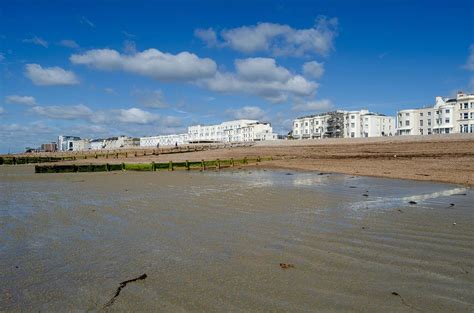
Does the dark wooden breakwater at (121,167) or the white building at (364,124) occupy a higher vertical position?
the white building at (364,124)

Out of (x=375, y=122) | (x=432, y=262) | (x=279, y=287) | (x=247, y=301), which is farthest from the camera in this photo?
(x=375, y=122)

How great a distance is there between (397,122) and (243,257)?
3727 inches

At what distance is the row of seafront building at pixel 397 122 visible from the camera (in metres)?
72.9

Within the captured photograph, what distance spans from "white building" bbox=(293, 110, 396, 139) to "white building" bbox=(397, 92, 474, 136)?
1262 cm

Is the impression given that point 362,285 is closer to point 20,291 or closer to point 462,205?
point 20,291

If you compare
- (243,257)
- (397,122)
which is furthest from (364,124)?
(243,257)

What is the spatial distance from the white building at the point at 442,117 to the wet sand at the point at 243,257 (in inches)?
2886

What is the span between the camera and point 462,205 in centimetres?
955

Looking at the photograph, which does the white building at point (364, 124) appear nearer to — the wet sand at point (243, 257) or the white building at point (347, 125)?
the white building at point (347, 125)

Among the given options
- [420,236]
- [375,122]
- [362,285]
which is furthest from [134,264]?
[375,122]

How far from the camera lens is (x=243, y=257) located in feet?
17.7

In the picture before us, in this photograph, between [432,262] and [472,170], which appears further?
[472,170]

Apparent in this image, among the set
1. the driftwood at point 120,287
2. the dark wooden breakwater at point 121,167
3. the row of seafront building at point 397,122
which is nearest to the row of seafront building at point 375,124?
the row of seafront building at point 397,122

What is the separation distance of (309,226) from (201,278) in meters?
3.55
